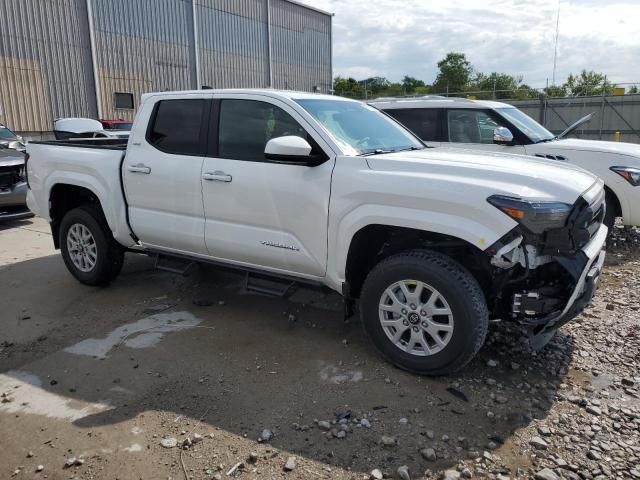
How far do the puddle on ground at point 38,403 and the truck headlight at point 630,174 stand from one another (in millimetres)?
6185

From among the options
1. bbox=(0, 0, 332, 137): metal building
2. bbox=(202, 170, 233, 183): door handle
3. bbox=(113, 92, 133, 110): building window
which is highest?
bbox=(0, 0, 332, 137): metal building

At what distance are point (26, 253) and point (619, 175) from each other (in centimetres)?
756

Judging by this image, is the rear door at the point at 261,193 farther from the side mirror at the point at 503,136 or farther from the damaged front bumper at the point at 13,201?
the damaged front bumper at the point at 13,201

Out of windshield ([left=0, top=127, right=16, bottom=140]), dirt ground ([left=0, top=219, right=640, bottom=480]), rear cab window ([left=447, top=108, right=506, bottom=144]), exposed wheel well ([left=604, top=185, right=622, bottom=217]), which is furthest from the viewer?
windshield ([left=0, top=127, right=16, bottom=140])

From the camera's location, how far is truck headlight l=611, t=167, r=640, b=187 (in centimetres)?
646

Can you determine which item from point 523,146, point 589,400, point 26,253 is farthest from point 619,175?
point 26,253

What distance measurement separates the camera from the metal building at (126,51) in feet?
64.9

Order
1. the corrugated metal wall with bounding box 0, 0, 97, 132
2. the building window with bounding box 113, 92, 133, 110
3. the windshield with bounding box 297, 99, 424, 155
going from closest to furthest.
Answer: the windshield with bounding box 297, 99, 424, 155
the corrugated metal wall with bounding box 0, 0, 97, 132
the building window with bounding box 113, 92, 133, 110

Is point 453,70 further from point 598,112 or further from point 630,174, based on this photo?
point 630,174

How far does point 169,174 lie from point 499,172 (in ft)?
8.81

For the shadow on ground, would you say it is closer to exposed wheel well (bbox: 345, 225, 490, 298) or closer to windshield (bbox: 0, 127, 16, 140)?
exposed wheel well (bbox: 345, 225, 490, 298)

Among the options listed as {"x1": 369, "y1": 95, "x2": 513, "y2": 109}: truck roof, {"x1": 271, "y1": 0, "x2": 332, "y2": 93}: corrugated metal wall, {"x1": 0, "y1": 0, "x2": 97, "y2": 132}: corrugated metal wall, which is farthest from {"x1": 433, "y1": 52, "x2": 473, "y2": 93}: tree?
{"x1": 369, "y1": 95, "x2": 513, "y2": 109}: truck roof

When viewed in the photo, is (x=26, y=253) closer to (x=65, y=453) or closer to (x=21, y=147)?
(x=21, y=147)

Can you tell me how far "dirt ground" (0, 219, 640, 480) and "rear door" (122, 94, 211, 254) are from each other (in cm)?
77
